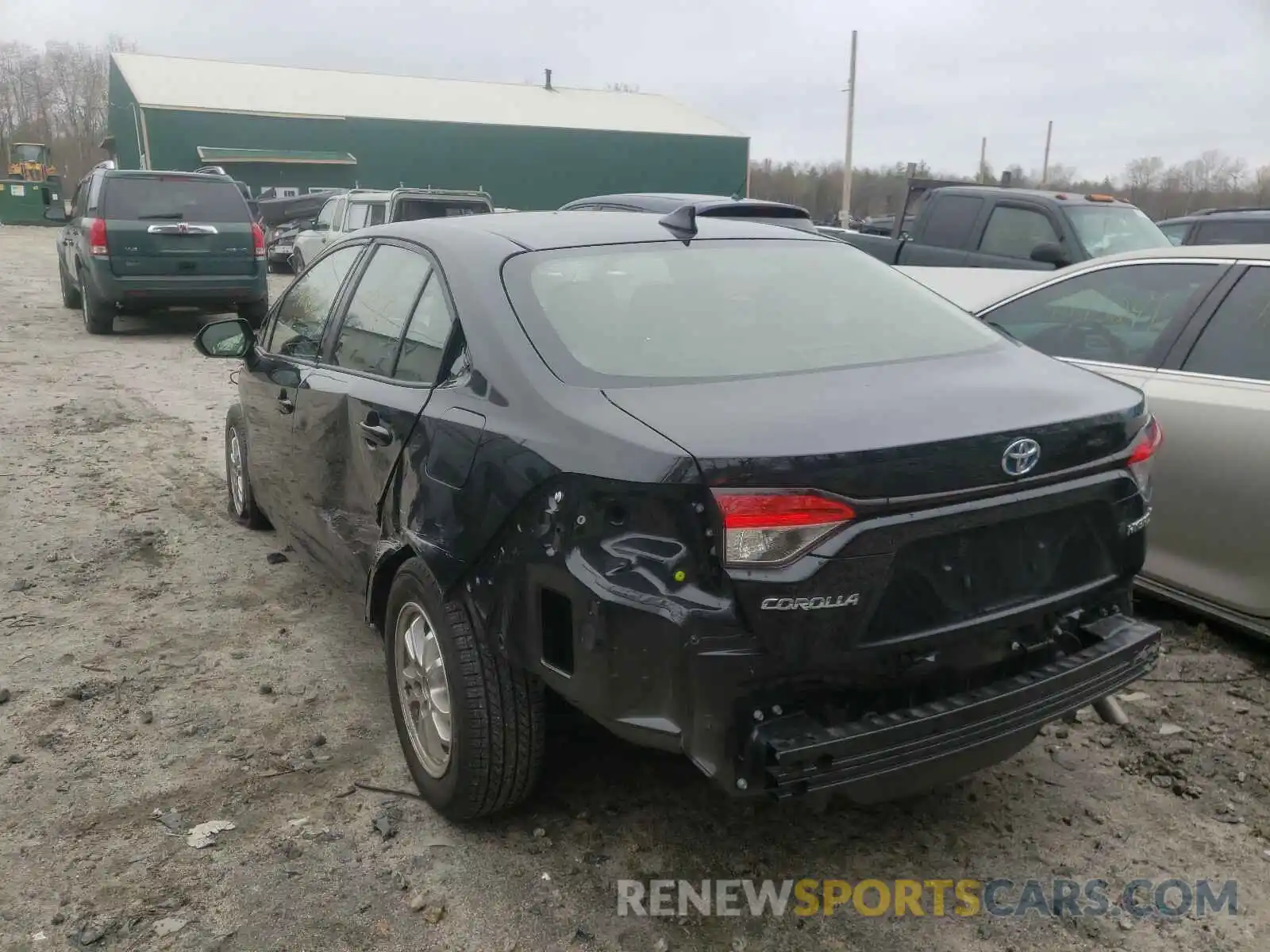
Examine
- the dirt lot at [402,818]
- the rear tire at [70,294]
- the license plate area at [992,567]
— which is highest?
Result: the license plate area at [992,567]

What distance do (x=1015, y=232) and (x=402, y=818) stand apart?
27.4 feet

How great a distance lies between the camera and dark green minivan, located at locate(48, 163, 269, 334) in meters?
12.0

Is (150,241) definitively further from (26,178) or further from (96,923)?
(26,178)

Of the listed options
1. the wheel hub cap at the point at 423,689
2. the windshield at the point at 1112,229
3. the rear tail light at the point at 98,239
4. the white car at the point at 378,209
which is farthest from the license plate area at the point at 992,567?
the rear tail light at the point at 98,239

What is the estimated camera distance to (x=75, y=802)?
10.5 ft

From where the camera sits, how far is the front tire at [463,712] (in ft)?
9.25

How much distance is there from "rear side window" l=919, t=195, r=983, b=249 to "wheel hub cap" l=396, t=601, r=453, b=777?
8.11 meters

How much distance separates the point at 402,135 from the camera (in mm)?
42219

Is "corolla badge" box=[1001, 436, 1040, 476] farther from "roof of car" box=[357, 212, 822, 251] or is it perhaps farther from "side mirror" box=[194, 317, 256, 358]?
"side mirror" box=[194, 317, 256, 358]

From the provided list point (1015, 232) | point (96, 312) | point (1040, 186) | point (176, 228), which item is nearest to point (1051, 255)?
point (1015, 232)

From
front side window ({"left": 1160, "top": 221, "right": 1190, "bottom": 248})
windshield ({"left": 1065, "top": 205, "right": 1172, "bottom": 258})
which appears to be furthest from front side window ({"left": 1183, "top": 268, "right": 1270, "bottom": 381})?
front side window ({"left": 1160, "top": 221, "right": 1190, "bottom": 248})

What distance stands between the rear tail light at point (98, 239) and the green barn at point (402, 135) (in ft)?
81.9

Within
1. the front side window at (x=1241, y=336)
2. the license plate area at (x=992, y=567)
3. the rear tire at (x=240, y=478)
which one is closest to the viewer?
the license plate area at (x=992, y=567)

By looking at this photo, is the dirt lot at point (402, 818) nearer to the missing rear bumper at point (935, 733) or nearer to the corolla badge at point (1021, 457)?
the missing rear bumper at point (935, 733)
